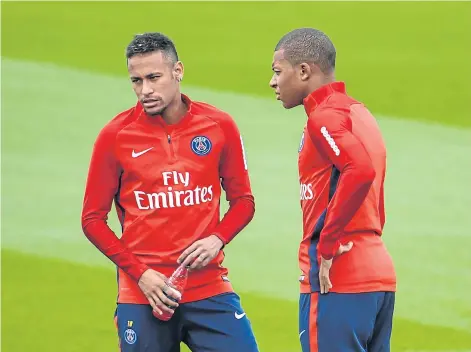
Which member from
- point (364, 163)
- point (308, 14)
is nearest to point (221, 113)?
point (364, 163)

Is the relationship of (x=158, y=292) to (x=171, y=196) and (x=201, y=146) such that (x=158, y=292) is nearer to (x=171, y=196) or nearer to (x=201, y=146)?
(x=171, y=196)

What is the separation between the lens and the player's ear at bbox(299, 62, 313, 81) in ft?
A: 15.8

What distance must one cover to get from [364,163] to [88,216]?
1202 mm

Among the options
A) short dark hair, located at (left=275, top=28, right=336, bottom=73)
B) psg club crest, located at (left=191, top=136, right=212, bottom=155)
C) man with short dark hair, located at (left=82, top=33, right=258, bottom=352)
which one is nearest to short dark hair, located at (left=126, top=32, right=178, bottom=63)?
man with short dark hair, located at (left=82, top=33, right=258, bottom=352)

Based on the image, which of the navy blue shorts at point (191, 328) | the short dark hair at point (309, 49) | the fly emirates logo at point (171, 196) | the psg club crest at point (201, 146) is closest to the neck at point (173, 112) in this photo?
the psg club crest at point (201, 146)

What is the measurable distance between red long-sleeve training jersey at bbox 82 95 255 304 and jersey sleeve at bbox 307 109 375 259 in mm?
526

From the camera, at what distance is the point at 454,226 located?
900 cm

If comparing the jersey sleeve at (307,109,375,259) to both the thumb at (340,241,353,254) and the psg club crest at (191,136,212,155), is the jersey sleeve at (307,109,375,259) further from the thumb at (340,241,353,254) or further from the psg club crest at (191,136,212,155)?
the psg club crest at (191,136,212,155)

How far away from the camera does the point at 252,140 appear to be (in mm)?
10805

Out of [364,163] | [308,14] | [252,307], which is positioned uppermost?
[308,14]

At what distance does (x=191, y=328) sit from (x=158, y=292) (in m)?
0.26

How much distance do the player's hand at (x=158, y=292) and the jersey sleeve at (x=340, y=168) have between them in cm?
64

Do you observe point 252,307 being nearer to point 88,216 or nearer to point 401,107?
point 88,216

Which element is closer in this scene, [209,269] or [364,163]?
[364,163]
